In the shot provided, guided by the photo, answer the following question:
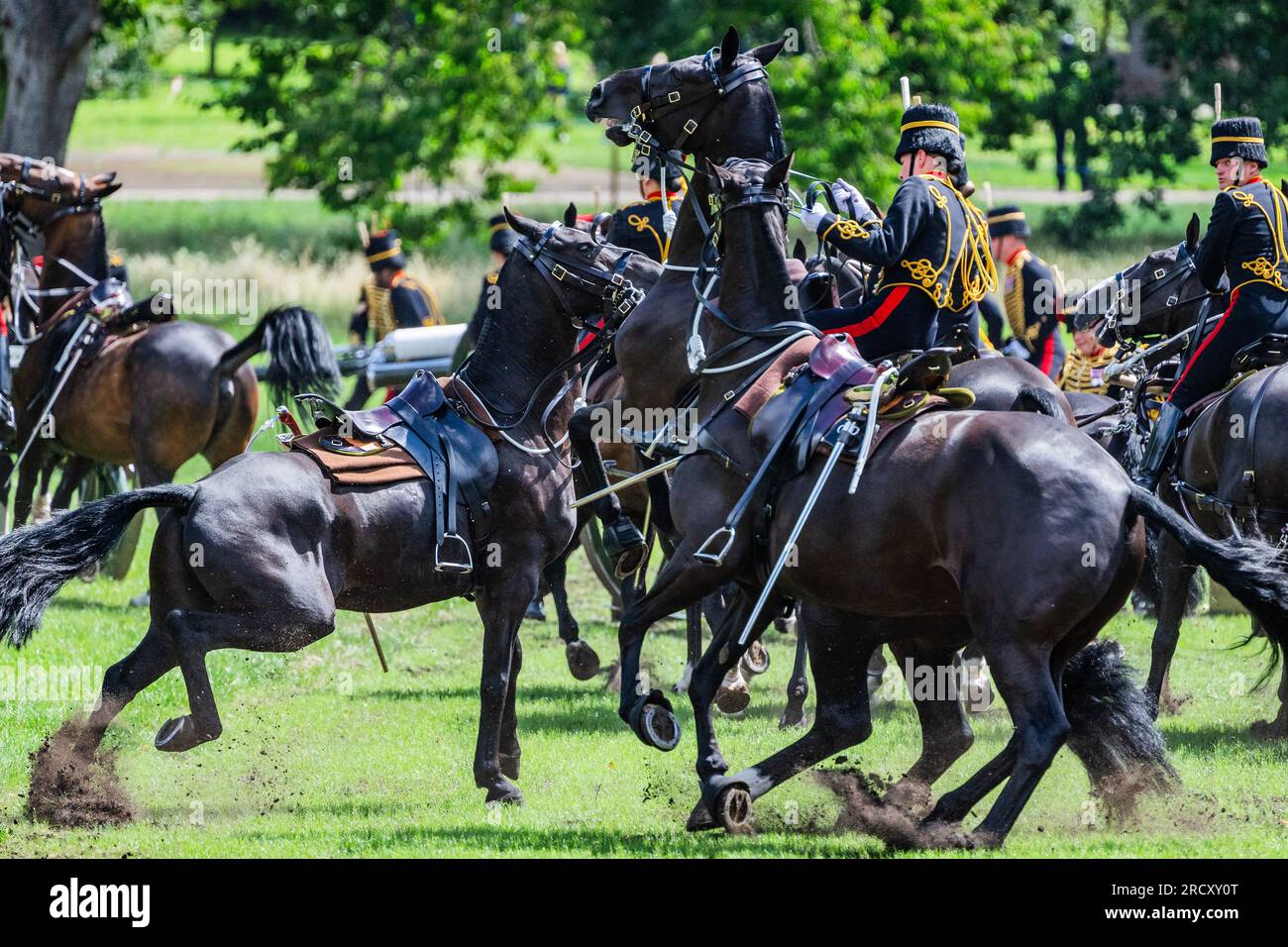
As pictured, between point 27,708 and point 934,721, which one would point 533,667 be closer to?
point 27,708

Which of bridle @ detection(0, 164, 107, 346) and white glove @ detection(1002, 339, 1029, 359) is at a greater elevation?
bridle @ detection(0, 164, 107, 346)

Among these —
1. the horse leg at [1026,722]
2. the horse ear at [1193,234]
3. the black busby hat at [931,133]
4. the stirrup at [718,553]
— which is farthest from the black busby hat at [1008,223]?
the horse leg at [1026,722]

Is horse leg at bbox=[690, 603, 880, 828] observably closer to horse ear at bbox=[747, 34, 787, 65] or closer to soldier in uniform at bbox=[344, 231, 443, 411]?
horse ear at bbox=[747, 34, 787, 65]

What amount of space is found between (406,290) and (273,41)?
16.3 meters

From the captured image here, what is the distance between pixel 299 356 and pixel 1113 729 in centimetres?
569

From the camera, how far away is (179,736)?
7422mm

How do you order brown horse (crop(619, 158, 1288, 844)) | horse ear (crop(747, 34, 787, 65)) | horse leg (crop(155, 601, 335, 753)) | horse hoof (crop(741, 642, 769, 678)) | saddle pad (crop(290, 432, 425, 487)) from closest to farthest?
brown horse (crop(619, 158, 1288, 844)), horse leg (crop(155, 601, 335, 753)), saddle pad (crop(290, 432, 425, 487)), horse ear (crop(747, 34, 787, 65)), horse hoof (crop(741, 642, 769, 678))

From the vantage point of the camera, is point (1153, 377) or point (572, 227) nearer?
point (572, 227)

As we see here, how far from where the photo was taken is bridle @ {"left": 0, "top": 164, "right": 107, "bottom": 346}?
1297 cm

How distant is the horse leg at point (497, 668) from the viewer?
8133mm

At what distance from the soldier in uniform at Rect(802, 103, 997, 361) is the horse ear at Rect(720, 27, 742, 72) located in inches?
28.8

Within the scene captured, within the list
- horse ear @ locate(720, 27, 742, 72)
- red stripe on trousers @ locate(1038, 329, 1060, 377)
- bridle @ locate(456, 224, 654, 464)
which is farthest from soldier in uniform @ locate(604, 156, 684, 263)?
red stripe on trousers @ locate(1038, 329, 1060, 377)

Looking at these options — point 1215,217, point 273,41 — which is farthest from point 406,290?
point 273,41

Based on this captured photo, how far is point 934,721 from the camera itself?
7965 millimetres
